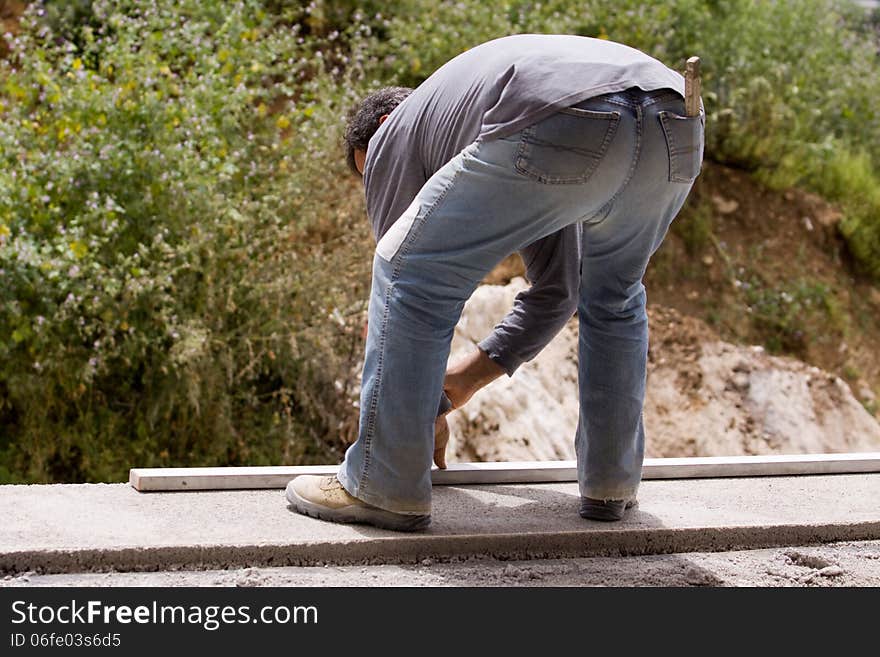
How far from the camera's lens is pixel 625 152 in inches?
96.3

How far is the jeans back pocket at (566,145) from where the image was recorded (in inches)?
94.6

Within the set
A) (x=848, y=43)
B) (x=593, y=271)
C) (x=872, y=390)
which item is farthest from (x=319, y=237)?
(x=848, y=43)

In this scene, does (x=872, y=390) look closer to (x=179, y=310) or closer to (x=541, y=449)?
(x=541, y=449)

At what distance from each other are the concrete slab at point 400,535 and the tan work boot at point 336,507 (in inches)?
1.0

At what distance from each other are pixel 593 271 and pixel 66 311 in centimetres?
231

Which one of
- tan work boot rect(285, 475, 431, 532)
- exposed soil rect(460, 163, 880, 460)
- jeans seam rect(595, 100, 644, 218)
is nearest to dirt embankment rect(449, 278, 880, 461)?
exposed soil rect(460, 163, 880, 460)

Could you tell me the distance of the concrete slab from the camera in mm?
2564

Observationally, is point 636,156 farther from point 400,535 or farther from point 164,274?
point 164,274

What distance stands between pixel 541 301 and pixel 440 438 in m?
0.47

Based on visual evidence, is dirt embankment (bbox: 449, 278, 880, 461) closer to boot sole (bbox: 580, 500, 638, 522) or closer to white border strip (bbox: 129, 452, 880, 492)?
white border strip (bbox: 129, 452, 880, 492)

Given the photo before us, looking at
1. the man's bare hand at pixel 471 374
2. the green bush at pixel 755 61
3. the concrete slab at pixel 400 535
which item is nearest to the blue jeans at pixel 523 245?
the concrete slab at pixel 400 535

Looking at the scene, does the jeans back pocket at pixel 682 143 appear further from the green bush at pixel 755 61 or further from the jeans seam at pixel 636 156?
the green bush at pixel 755 61

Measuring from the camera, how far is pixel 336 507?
9.21 feet

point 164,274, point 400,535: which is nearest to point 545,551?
point 400,535
